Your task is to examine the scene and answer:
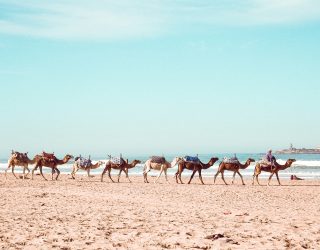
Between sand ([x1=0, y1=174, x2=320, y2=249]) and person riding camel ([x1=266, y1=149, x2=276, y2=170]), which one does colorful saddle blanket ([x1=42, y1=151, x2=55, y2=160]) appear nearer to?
person riding camel ([x1=266, y1=149, x2=276, y2=170])

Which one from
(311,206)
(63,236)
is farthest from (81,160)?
(63,236)

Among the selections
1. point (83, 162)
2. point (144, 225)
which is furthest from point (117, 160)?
point (144, 225)

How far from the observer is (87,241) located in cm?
981

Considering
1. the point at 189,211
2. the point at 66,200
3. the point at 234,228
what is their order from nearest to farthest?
the point at 234,228, the point at 189,211, the point at 66,200

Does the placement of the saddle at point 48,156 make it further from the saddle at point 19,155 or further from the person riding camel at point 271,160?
the person riding camel at point 271,160

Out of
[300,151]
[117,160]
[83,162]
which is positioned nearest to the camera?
[117,160]

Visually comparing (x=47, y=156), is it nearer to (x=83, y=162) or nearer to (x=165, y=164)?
(x=83, y=162)

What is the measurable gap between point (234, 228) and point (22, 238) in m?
4.46

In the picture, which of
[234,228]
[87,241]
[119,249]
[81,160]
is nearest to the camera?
[119,249]

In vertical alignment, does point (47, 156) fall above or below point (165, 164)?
above

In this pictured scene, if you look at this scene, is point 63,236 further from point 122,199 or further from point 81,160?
point 81,160

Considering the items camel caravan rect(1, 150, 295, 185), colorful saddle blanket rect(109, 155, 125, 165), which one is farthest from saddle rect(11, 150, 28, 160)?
colorful saddle blanket rect(109, 155, 125, 165)

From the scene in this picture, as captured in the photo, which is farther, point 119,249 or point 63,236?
point 63,236

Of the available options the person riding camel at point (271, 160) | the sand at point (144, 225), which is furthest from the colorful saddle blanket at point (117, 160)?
the sand at point (144, 225)
